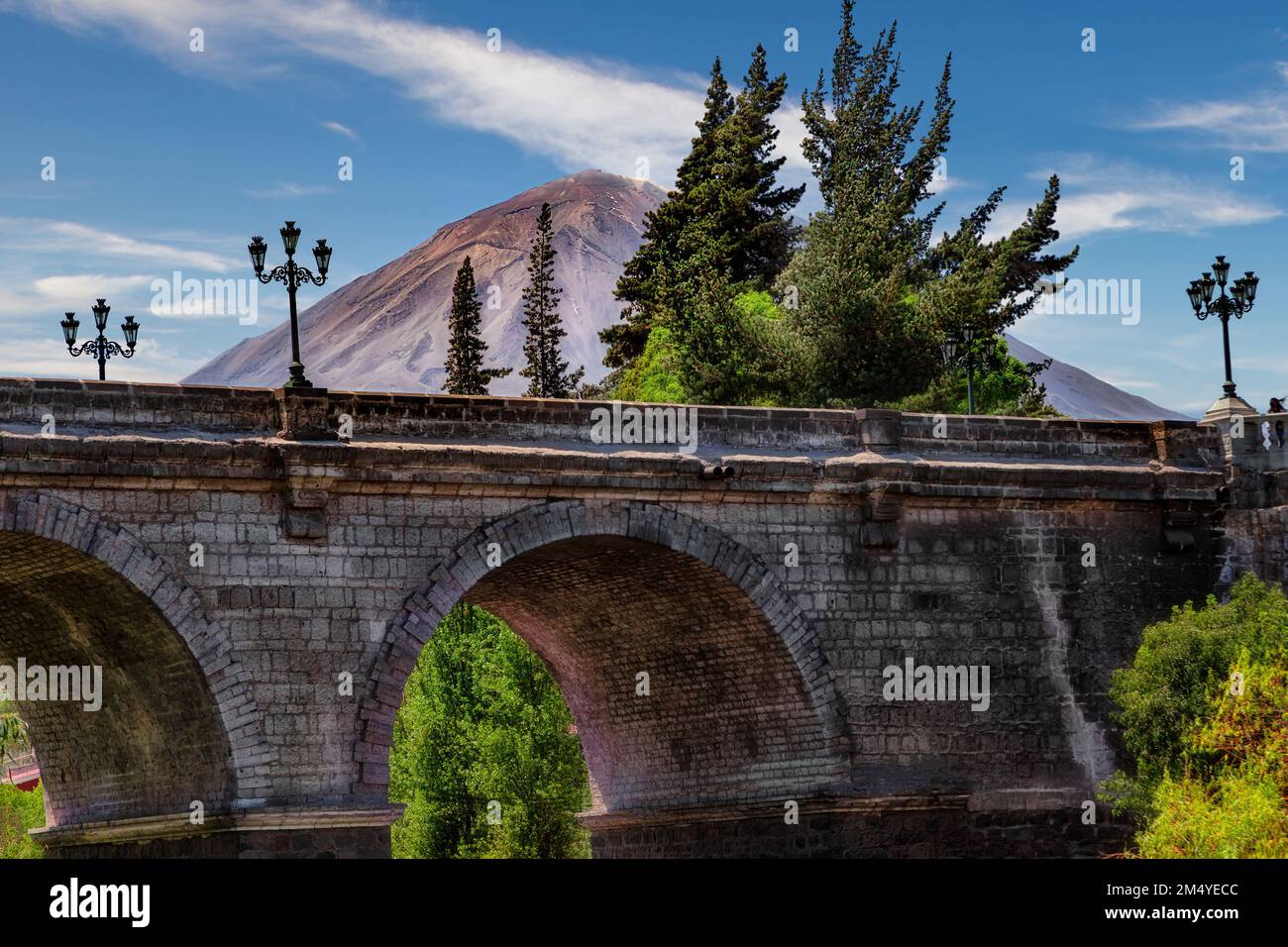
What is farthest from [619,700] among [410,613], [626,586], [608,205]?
[608,205]

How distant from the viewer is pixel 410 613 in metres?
25.8

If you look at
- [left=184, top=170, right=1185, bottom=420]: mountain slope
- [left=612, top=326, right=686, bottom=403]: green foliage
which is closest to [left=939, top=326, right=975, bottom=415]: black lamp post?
[left=612, top=326, right=686, bottom=403]: green foliage

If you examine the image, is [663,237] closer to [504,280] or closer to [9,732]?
[9,732]

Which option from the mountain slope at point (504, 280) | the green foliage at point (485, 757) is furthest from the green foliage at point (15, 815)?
the mountain slope at point (504, 280)

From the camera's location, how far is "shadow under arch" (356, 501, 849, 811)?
86.4 ft

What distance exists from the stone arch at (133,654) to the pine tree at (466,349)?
3834cm

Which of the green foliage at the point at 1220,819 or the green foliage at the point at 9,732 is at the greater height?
the green foliage at the point at 9,732

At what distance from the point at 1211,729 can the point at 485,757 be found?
77.0 feet

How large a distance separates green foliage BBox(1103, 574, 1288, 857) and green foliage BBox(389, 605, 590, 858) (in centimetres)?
1938

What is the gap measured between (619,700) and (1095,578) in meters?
8.11

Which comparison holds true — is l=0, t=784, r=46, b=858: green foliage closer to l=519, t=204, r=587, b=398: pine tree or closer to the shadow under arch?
the shadow under arch

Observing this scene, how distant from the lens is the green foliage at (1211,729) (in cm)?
2450

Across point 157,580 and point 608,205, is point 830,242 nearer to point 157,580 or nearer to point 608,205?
point 157,580

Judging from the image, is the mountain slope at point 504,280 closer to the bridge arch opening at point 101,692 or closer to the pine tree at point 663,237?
the pine tree at point 663,237
